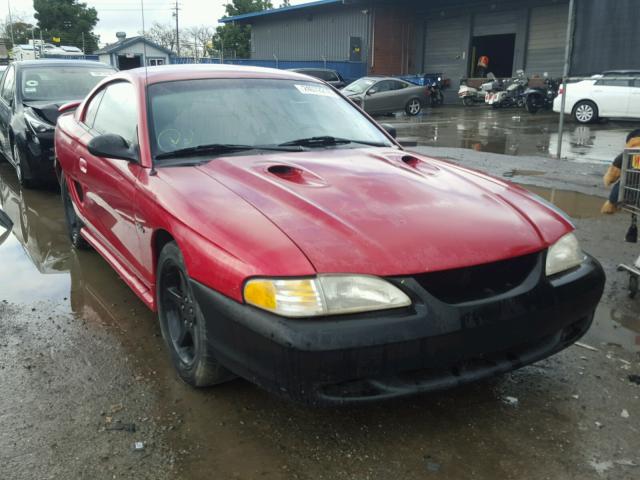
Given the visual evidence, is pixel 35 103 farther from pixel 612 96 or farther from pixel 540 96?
pixel 540 96

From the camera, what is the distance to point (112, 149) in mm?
3285

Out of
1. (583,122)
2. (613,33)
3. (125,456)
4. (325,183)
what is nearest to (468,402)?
(325,183)

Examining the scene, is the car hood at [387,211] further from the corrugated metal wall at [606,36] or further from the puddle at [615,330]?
the corrugated metal wall at [606,36]

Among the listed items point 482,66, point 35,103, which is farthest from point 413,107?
point 35,103

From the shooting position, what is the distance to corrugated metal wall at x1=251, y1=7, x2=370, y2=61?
31.5 metres

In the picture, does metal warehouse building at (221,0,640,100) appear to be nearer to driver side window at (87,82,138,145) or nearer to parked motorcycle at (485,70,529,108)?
parked motorcycle at (485,70,529,108)

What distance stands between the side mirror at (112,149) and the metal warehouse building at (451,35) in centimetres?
2160

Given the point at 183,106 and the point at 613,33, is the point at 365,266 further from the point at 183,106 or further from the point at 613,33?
the point at 613,33

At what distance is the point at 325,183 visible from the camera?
9.53 feet

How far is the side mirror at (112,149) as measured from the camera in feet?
10.8

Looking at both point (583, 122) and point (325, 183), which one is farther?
point (583, 122)

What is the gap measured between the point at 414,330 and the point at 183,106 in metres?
2.05

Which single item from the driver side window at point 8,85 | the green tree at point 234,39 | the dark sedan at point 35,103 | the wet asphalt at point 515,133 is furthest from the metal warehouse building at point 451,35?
the driver side window at point 8,85

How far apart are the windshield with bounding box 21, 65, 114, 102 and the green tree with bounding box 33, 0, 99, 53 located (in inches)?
2040
